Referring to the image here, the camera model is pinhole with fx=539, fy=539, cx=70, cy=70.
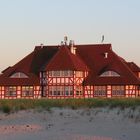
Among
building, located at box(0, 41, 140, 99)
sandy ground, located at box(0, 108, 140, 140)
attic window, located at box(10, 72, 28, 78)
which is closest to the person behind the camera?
sandy ground, located at box(0, 108, 140, 140)

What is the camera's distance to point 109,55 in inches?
2741

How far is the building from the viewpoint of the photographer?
65000mm

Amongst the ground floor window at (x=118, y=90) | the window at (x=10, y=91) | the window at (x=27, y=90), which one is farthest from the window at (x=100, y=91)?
the window at (x=10, y=91)

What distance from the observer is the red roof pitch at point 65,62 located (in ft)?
214

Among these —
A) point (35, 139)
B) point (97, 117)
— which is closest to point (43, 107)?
point (97, 117)

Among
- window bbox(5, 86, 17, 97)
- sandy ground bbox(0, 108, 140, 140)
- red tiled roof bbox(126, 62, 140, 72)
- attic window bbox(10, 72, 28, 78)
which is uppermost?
red tiled roof bbox(126, 62, 140, 72)

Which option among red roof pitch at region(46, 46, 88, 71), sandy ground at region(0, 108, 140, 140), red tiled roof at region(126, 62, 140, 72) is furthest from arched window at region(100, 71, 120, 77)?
sandy ground at region(0, 108, 140, 140)

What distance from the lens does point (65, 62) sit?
66.2 metres

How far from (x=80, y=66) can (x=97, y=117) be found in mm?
37093

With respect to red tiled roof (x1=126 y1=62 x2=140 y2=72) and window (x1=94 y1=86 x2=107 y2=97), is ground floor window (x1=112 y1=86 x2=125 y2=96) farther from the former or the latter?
red tiled roof (x1=126 y1=62 x2=140 y2=72)

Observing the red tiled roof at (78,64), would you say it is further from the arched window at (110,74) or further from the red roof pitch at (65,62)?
the arched window at (110,74)

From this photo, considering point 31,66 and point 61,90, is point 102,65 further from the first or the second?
point 31,66

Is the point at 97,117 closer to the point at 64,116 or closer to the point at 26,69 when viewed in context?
the point at 64,116

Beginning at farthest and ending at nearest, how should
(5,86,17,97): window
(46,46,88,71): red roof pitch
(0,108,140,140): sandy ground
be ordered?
(5,86,17,97): window
(46,46,88,71): red roof pitch
(0,108,140,140): sandy ground
